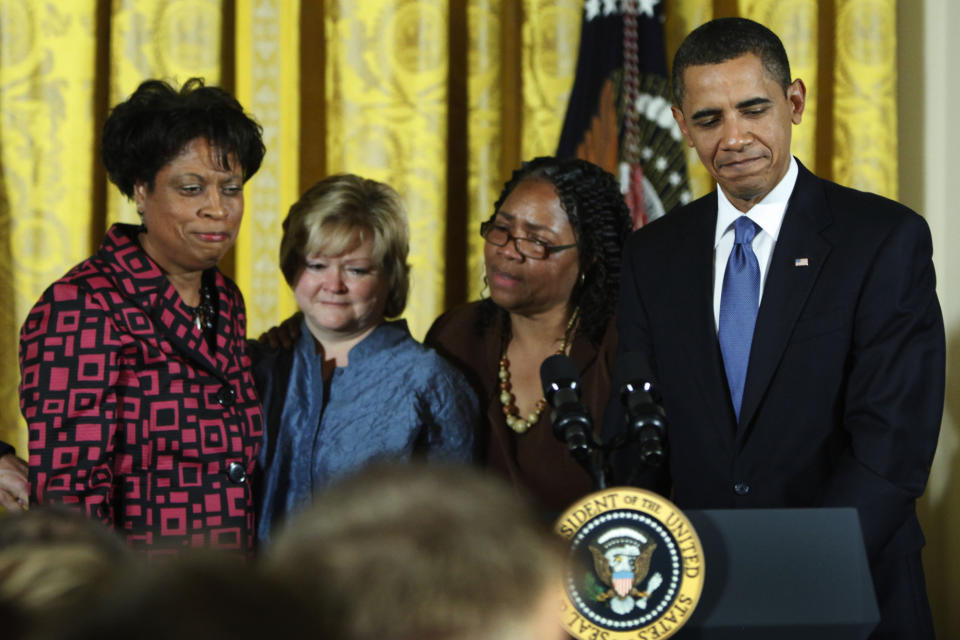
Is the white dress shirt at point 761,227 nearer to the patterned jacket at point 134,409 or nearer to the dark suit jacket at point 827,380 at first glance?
the dark suit jacket at point 827,380

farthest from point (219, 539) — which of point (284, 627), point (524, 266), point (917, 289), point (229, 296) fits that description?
point (284, 627)

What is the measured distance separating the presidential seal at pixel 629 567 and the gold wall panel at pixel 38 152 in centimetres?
231

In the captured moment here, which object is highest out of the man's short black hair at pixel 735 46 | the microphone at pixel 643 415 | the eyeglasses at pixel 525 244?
the man's short black hair at pixel 735 46

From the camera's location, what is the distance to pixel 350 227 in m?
2.40

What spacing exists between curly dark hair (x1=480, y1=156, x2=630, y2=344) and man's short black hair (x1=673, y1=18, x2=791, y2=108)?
2.13 ft

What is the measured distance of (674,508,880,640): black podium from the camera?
1334 millimetres

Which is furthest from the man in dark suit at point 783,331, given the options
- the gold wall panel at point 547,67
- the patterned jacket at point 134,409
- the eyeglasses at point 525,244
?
the gold wall panel at point 547,67

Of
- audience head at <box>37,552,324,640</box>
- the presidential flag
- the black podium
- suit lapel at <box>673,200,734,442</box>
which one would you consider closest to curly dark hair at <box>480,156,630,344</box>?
the presidential flag

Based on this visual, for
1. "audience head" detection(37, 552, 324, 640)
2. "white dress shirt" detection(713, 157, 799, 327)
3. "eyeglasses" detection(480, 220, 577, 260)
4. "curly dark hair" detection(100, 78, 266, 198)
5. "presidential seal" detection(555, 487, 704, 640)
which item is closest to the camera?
"audience head" detection(37, 552, 324, 640)

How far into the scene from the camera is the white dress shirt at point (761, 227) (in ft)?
6.33

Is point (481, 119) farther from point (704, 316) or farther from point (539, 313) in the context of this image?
point (704, 316)

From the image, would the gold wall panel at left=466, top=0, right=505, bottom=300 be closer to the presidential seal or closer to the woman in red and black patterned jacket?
the woman in red and black patterned jacket

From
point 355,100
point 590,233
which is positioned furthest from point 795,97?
point 355,100

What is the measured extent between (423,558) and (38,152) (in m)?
2.96
